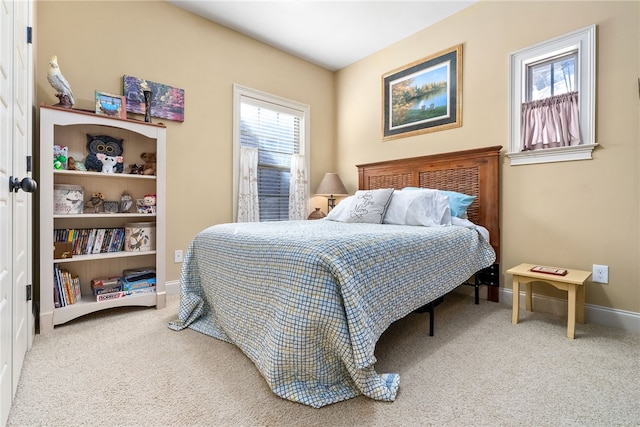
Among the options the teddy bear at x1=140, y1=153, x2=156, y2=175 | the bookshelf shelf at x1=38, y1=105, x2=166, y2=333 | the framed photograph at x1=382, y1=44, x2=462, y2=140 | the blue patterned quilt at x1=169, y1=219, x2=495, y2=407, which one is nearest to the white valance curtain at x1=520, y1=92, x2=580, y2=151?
the framed photograph at x1=382, y1=44, x2=462, y2=140

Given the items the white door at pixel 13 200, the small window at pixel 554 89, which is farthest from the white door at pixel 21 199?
the small window at pixel 554 89

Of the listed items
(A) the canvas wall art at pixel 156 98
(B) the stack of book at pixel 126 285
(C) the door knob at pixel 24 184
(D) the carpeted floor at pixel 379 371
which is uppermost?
(A) the canvas wall art at pixel 156 98

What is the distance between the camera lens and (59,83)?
6.80 ft

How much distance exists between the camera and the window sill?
2.28 m

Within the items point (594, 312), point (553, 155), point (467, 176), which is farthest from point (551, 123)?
point (594, 312)

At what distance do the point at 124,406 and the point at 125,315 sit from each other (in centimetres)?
129

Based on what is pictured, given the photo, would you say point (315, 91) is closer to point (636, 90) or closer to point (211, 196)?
point (211, 196)

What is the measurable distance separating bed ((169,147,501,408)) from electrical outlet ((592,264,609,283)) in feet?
2.82

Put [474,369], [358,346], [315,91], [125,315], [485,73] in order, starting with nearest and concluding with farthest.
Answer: [358,346] → [474,369] → [125,315] → [485,73] → [315,91]

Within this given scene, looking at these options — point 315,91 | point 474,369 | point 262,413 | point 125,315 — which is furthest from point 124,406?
point 315,91

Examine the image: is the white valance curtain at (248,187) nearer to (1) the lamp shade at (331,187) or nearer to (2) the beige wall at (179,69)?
(2) the beige wall at (179,69)

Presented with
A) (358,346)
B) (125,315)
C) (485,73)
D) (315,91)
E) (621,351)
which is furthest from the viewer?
(315,91)

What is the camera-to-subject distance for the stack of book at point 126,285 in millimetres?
2330

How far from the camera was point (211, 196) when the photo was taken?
126 inches
